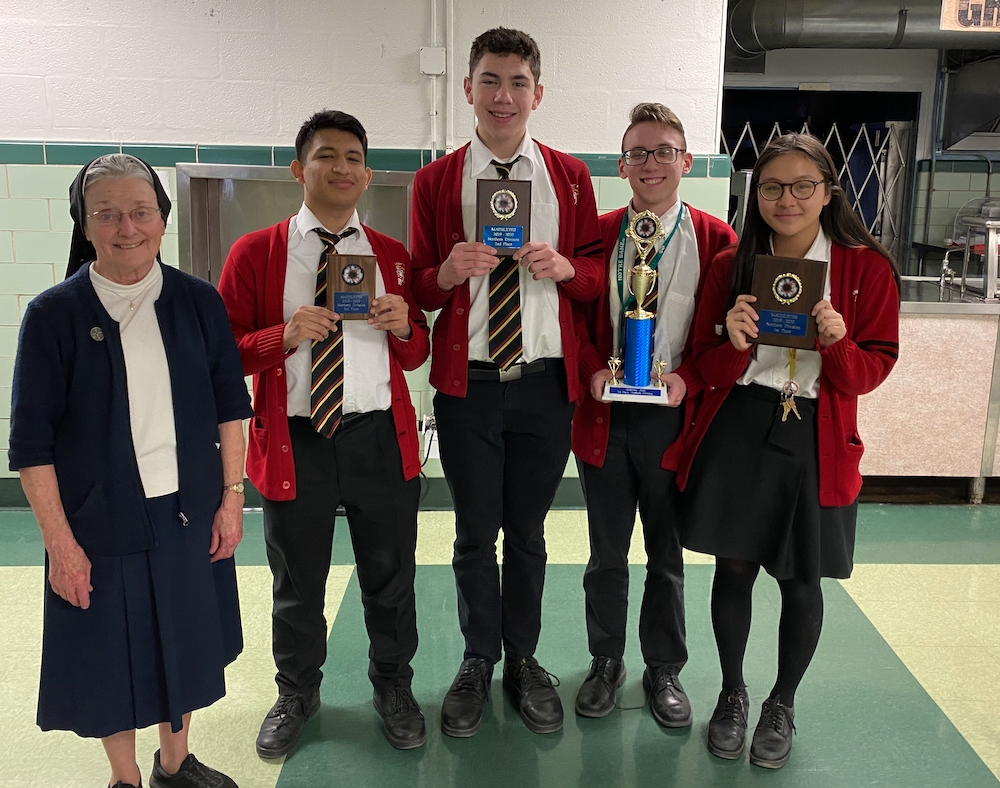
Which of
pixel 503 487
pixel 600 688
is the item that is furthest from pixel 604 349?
pixel 600 688

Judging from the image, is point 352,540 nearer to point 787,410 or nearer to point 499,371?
point 499,371

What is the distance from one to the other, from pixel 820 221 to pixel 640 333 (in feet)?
1.67

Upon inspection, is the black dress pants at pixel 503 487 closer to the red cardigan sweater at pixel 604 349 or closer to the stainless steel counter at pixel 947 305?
the red cardigan sweater at pixel 604 349

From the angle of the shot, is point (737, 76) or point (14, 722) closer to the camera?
point (14, 722)

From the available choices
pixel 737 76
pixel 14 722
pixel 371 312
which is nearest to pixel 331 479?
pixel 371 312

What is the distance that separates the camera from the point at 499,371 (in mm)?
2309

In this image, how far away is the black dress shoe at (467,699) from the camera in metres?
2.44

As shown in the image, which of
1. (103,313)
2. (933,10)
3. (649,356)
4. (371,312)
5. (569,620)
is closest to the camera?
(103,313)

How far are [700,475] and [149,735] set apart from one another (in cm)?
167

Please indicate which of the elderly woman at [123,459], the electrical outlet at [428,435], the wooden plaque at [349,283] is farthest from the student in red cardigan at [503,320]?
the electrical outlet at [428,435]

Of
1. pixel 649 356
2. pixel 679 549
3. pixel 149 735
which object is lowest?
pixel 149 735

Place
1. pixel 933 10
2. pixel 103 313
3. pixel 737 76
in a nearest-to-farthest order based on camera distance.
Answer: pixel 103 313, pixel 933 10, pixel 737 76

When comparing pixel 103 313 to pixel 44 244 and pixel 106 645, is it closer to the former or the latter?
pixel 106 645

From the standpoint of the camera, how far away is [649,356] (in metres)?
2.28
